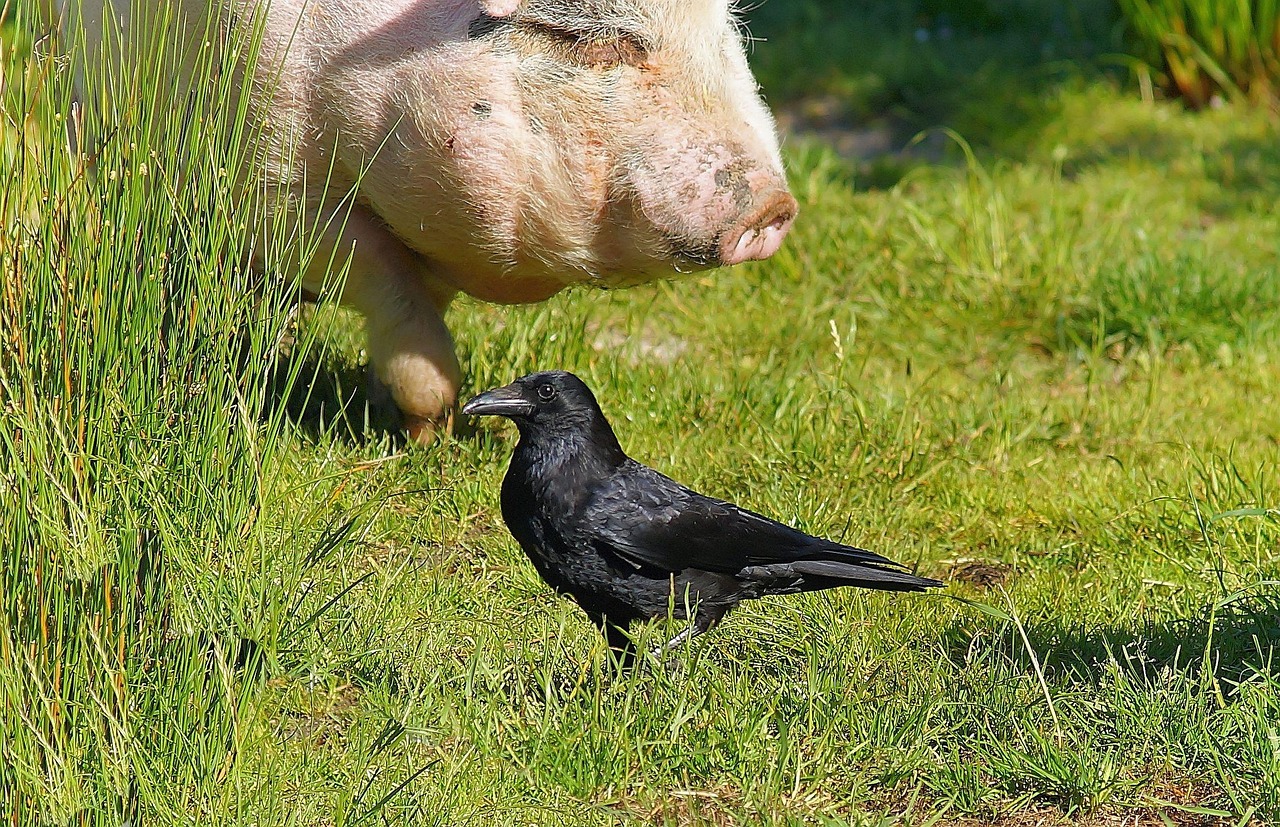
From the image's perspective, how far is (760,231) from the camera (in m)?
3.90

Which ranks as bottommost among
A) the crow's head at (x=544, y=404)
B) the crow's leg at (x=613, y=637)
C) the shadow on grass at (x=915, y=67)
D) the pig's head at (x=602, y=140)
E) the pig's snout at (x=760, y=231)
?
the shadow on grass at (x=915, y=67)

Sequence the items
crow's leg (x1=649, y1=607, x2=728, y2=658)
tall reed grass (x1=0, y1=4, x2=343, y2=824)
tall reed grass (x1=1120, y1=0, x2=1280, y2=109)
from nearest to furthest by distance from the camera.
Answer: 1. tall reed grass (x1=0, y1=4, x2=343, y2=824)
2. crow's leg (x1=649, y1=607, x2=728, y2=658)
3. tall reed grass (x1=1120, y1=0, x2=1280, y2=109)

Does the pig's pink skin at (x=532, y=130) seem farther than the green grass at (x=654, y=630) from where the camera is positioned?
Yes

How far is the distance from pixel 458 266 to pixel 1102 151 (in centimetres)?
440

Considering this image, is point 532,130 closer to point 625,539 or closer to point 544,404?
point 544,404

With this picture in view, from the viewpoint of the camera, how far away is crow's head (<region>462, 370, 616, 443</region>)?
3516mm

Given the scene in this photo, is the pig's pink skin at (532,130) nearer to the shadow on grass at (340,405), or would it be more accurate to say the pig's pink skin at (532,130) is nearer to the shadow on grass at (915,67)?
the shadow on grass at (340,405)

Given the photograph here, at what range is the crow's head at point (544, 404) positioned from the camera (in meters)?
3.52

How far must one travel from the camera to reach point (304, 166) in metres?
3.89

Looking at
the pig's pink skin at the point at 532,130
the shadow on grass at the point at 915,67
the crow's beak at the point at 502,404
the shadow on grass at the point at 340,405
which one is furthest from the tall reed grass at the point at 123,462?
the shadow on grass at the point at 915,67

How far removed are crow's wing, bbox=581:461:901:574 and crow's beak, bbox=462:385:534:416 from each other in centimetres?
24

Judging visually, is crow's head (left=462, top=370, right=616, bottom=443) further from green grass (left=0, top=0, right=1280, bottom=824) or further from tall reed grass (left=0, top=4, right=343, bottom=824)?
tall reed grass (left=0, top=4, right=343, bottom=824)

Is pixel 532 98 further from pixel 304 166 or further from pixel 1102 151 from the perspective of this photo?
pixel 1102 151

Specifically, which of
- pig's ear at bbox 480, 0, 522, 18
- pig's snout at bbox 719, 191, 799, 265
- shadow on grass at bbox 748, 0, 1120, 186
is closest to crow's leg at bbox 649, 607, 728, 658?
pig's snout at bbox 719, 191, 799, 265
